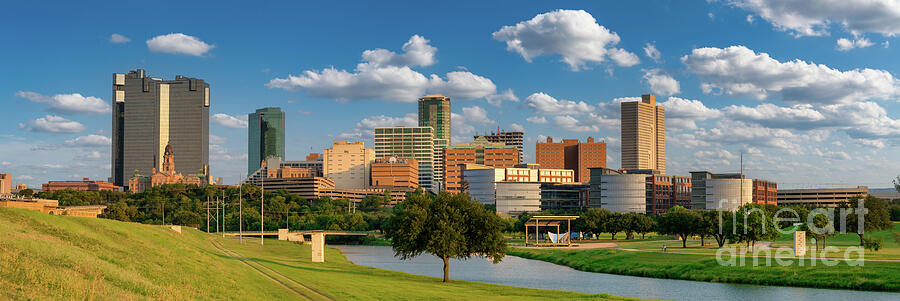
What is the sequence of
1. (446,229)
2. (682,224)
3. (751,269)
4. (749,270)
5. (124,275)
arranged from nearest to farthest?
1. (124,275)
2. (446,229)
3. (749,270)
4. (751,269)
5. (682,224)

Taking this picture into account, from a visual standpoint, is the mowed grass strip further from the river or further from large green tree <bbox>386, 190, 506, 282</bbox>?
large green tree <bbox>386, 190, 506, 282</bbox>

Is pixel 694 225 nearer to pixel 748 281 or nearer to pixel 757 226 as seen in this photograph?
pixel 757 226

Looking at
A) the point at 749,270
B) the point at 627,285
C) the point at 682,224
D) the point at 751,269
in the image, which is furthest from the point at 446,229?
the point at 682,224

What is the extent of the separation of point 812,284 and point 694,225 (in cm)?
5784

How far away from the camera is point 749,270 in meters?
85.8

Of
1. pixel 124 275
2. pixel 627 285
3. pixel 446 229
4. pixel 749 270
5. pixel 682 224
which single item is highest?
pixel 124 275

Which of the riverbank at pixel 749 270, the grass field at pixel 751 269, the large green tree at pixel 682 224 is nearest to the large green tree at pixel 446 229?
the riverbank at pixel 749 270

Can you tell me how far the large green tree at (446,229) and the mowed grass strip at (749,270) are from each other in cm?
2575

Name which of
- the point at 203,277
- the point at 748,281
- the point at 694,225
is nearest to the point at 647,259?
the point at 748,281

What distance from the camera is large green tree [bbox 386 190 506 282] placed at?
248ft

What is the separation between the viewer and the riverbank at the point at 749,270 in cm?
7481

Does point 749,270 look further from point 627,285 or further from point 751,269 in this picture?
point 627,285

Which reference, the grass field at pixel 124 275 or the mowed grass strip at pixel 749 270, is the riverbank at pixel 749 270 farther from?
the grass field at pixel 124 275

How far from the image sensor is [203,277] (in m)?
45.9
